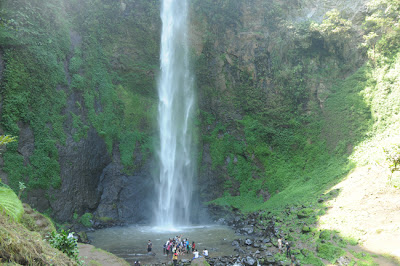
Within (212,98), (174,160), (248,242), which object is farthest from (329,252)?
(212,98)

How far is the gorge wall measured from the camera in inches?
753

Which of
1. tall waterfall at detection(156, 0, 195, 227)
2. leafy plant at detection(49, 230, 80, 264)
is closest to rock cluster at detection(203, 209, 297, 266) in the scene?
tall waterfall at detection(156, 0, 195, 227)

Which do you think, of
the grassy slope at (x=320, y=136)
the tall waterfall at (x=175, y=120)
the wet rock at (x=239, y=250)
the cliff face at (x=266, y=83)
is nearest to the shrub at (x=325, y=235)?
the wet rock at (x=239, y=250)

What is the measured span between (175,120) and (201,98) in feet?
12.9

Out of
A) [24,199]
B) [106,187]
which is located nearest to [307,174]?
[106,187]

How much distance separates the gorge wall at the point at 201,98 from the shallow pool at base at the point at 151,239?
3.16m

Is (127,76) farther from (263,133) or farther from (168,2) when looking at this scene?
(263,133)

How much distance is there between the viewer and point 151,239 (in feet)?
53.9

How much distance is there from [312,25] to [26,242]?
94.5 feet

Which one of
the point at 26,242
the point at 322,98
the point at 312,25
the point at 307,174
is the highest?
the point at 312,25

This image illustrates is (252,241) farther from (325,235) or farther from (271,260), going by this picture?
(325,235)

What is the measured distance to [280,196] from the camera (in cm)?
2169

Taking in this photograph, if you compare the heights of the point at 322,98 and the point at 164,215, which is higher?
the point at 322,98

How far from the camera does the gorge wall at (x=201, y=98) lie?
19.1 m
